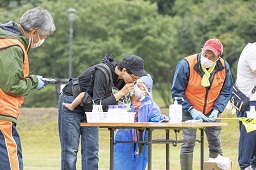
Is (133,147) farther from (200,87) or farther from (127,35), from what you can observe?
(127,35)

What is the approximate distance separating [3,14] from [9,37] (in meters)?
31.8

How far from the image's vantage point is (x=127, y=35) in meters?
37.3

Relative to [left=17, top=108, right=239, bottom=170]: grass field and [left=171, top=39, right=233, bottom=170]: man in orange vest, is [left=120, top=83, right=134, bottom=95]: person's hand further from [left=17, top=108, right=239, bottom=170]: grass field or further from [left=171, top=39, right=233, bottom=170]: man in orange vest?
[left=17, top=108, right=239, bottom=170]: grass field

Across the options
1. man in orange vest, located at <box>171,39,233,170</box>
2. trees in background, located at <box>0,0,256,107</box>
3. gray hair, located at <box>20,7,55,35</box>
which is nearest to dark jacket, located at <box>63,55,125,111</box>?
gray hair, located at <box>20,7,55,35</box>

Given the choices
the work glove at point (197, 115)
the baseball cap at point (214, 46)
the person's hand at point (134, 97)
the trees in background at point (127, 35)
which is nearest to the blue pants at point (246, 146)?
the work glove at point (197, 115)

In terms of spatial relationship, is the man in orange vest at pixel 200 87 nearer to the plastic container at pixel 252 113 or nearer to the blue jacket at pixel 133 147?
the plastic container at pixel 252 113

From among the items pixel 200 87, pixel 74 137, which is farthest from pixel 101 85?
pixel 200 87

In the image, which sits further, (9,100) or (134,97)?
(134,97)

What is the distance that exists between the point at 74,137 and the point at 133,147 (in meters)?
0.71

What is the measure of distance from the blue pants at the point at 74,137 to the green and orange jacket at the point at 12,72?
6.47 ft

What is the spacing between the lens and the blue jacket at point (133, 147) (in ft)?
29.6

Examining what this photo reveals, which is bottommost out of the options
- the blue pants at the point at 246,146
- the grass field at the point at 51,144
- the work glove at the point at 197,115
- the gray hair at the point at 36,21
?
the grass field at the point at 51,144

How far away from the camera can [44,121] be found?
2456 centimetres

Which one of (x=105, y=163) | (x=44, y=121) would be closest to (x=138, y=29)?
(x=44, y=121)
